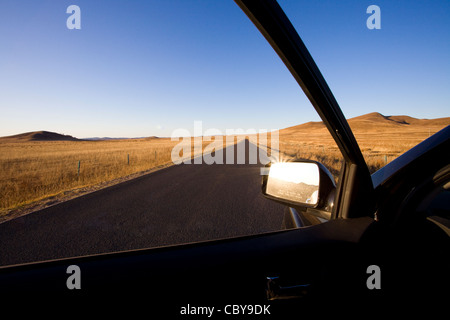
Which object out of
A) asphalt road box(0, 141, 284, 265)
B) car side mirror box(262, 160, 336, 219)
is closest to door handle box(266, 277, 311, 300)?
car side mirror box(262, 160, 336, 219)

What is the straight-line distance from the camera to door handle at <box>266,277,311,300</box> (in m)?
0.94

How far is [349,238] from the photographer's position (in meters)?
1.11

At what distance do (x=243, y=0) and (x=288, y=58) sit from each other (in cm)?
29

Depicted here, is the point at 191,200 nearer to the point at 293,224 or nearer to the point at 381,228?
the point at 293,224

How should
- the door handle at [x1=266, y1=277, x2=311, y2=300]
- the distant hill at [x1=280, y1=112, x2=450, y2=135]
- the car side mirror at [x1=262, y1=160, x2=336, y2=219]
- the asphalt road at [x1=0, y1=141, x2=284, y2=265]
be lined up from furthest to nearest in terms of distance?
the distant hill at [x1=280, y1=112, x2=450, y2=135] → the asphalt road at [x1=0, y1=141, x2=284, y2=265] → the car side mirror at [x1=262, y1=160, x2=336, y2=219] → the door handle at [x1=266, y1=277, x2=311, y2=300]

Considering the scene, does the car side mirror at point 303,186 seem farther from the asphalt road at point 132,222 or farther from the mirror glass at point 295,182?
the asphalt road at point 132,222

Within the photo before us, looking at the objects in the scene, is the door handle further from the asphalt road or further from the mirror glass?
the asphalt road

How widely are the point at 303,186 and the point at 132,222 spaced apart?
4.37 meters

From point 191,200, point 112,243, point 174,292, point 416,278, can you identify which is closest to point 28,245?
point 112,243

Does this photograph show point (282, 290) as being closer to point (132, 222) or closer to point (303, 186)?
point (303, 186)

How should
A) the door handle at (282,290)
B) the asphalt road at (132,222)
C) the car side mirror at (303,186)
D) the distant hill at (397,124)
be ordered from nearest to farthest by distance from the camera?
the door handle at (282,290) < the car side mirror at (303,186) < the asphalt road at (132,222) < the distant hill at (397,124)

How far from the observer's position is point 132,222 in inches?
190

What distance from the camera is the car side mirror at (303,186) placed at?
1.35 metres

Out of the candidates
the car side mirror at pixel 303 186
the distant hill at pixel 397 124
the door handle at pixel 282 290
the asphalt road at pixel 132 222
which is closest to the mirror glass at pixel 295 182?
the car side mirror at pixel 303 186
